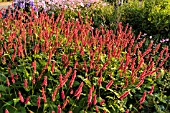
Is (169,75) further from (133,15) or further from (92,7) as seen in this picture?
(92,7)

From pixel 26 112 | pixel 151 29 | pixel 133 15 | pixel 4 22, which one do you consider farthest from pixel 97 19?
pixel 26 112

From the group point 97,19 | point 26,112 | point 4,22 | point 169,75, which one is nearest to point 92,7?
point 97,19

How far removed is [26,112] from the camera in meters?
2.82

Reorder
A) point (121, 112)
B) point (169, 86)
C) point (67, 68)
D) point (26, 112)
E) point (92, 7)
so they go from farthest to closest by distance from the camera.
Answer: point (92, 7) < point (169, 86) < point (67, 68) < point (121, 112) < point (26, 112)

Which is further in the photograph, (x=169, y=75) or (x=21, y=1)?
(x=21, y=1)

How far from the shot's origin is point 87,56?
3.67 metres

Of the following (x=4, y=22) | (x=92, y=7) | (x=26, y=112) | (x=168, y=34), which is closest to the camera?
(x=26, y=112)

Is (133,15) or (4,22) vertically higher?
(4,22)

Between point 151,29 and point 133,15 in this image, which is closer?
point 151,29

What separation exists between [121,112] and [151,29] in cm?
358

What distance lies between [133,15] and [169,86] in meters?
3.36

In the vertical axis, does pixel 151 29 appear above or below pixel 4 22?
below

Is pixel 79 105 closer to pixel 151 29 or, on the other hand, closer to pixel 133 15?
pixel 151 29

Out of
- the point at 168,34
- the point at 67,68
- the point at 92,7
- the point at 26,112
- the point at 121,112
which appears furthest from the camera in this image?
the point at 92,7
